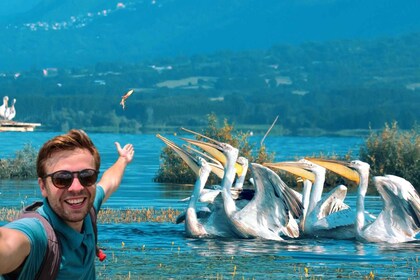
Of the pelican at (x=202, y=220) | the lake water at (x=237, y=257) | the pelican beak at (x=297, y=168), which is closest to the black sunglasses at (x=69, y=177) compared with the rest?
the lake water at (x=237, y=257)

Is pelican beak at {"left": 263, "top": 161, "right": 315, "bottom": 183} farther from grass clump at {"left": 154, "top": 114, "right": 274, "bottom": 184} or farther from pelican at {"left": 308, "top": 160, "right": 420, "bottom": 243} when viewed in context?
grass clump at {"left": 154, "top": 114, "right": 274, "bottom": 184}

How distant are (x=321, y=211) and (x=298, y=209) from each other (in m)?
0.69

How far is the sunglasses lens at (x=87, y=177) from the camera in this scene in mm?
5730

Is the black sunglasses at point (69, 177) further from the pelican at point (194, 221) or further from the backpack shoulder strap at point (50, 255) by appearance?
the pelican at point (194, 221)

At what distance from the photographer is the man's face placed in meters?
5.71

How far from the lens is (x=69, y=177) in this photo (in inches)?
224

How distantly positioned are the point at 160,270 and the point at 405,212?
16.8ft

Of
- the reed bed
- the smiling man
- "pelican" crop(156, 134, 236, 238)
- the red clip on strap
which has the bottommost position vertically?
the reed bed

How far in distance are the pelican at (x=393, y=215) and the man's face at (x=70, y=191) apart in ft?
44.3

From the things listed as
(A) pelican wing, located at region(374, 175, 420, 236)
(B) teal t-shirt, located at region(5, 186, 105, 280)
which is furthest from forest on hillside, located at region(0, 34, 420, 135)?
(B) teal t-shirt, located at region(5, 186, 105, 280)

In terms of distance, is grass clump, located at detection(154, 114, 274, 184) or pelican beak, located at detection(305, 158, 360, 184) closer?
pelican beak, located at detection(305, 158, 360, 184)

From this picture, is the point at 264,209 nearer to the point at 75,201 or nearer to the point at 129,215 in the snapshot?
the point at 129,215

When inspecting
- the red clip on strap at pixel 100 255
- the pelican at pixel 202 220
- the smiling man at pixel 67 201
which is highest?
the smiling man at pixel 67 201

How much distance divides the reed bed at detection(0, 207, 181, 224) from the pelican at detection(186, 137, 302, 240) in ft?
Answer: 8.94
